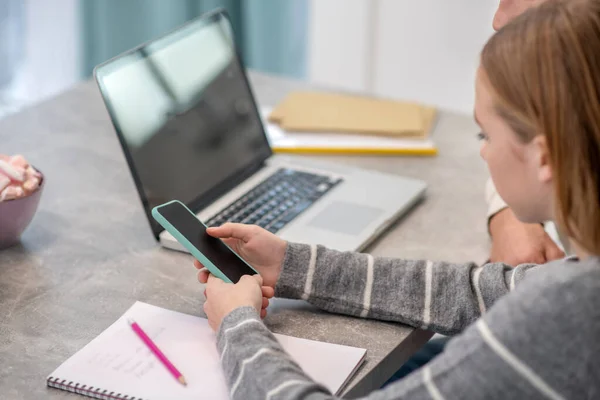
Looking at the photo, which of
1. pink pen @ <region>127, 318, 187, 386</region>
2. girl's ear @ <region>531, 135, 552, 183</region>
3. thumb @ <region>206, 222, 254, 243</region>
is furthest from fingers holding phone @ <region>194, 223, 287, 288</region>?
girl's ear @ <region>531, 135, 552, 183</region>

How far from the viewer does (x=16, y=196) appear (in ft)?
3.69

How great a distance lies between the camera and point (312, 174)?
4.48ft

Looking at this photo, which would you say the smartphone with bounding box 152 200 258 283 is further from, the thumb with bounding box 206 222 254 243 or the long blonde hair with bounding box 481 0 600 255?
the long blonde hair with bounding box 481 0 600 255

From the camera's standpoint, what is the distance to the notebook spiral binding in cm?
86

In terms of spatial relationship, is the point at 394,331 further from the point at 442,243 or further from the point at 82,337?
the point at 82,337

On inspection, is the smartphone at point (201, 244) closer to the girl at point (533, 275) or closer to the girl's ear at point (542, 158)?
the girl at point (533, 275)

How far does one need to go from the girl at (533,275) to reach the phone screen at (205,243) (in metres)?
0.03

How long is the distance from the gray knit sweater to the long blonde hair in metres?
0.05

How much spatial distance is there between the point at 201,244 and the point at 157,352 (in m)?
0.15

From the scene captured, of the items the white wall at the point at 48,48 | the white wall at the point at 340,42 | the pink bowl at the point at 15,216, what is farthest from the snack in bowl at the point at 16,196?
the white wall at the point at 48,48

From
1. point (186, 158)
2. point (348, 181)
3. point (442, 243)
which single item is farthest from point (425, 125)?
point (186, 158)

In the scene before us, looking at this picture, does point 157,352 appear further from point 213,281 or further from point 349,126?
point 349,126

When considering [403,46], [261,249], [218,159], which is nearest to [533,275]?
[261,249]

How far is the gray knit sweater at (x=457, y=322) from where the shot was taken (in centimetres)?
72
